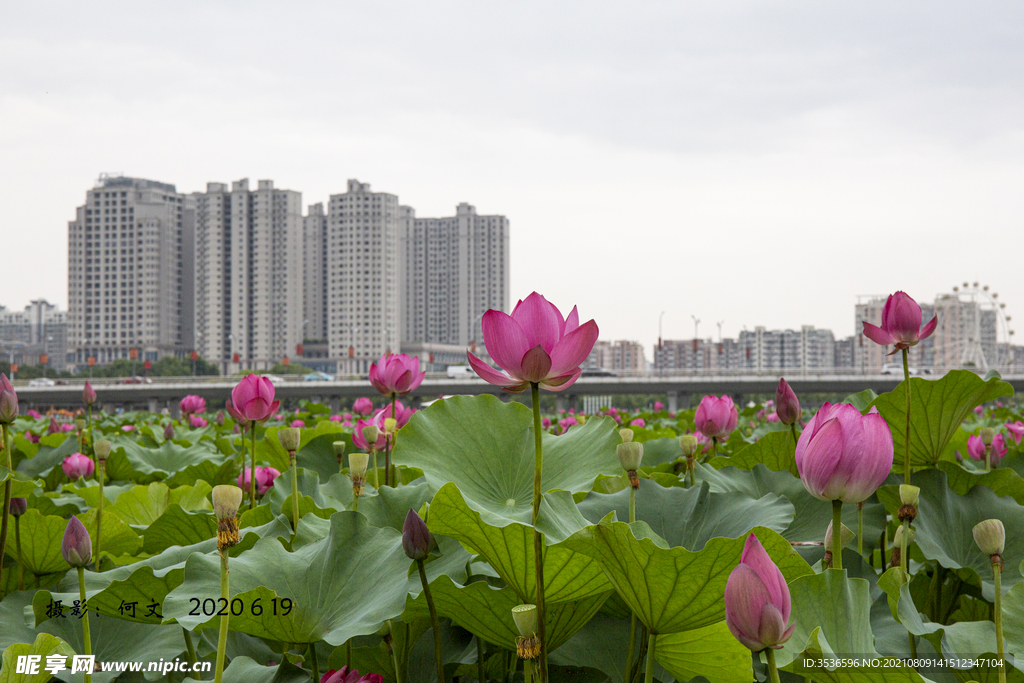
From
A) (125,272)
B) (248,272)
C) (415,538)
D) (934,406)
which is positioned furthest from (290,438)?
(125,272)

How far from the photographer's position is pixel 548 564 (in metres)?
0.78

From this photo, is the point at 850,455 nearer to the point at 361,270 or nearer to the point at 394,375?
the point at 394,375

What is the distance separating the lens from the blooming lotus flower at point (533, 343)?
82 centimetres

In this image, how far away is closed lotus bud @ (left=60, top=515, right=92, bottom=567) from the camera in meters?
1.00

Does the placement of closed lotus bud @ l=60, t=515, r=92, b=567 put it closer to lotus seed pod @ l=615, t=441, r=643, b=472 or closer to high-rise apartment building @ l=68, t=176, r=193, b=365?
lotus seed pod @ l=615, t=441, r=643, b=472

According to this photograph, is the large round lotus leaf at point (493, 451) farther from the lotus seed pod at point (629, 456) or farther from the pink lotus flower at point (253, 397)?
the pink lotus flower at point (253, 397)

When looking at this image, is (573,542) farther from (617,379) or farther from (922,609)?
(617,379)

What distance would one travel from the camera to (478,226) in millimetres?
90375

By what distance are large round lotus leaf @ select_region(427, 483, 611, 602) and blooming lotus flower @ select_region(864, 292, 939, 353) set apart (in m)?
0.85

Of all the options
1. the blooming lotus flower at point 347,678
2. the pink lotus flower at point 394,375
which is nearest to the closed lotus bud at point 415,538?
the blooming lotus flower at point 347,678

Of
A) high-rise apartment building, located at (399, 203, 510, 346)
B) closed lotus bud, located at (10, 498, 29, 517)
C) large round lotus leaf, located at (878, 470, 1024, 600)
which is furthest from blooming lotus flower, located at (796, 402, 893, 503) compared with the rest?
high-rise apartment building, located at (399, 203, 510, 346)

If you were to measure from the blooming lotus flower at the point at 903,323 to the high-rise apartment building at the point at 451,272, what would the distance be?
87884 mm

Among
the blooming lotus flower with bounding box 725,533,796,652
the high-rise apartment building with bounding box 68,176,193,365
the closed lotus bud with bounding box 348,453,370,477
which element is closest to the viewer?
the blooming lotus flower with bounding box 725,533,796,652

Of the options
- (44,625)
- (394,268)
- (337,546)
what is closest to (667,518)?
(337,546)
